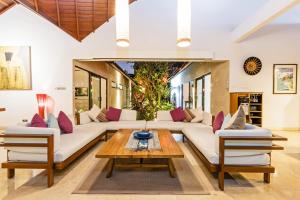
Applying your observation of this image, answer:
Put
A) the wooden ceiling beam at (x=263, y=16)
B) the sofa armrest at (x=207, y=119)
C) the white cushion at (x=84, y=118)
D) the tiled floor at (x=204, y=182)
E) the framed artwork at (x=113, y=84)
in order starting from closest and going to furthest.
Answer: the tiled floor at (x=204, y=182) < the wooden ceiling beam at (x=263, y=16) < the sofa armrest at (x=207, y=119) < the white cushion at (x=84, y=118) < the framed artwork at (x=113, y=84)

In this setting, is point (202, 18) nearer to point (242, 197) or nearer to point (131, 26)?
point (131, 26)

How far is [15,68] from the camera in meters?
6.76

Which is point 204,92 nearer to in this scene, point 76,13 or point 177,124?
point 177,124

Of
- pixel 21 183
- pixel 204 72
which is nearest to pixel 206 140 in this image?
pixel 21 183

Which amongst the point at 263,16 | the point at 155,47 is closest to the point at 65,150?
the point at 155,47

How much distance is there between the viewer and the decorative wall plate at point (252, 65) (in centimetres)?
686

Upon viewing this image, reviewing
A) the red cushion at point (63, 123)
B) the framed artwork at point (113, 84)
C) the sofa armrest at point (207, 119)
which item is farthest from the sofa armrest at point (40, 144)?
the framed artwork at point (113, 84)

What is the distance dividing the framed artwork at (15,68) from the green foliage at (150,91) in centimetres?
349

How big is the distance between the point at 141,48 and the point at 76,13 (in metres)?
2.19

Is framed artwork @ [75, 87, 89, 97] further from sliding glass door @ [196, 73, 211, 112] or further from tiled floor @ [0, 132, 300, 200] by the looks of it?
sliding glass door @ [196, 73, 211, 112]

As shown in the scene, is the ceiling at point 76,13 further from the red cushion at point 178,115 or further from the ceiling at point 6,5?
the red cushion at point 178,115

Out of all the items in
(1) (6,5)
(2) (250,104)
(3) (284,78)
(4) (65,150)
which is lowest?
(4) (65,150)

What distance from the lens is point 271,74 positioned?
695cm

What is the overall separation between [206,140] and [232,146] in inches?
33.7
